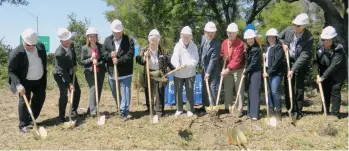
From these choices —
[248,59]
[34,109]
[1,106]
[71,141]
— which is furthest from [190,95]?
[1,106]

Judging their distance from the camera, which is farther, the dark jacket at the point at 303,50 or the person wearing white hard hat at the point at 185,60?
the person wearing white hard hat at the point at 185,60

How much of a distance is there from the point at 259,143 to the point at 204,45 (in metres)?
2.22

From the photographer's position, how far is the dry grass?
5160 millimetres

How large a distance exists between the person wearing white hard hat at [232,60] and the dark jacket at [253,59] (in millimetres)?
158

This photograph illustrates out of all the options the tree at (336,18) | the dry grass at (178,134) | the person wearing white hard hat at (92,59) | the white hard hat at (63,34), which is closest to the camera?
the dry grass at (178,134)

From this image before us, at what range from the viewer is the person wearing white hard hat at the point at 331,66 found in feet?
20.4

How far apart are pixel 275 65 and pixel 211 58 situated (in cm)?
110

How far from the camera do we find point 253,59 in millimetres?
6246

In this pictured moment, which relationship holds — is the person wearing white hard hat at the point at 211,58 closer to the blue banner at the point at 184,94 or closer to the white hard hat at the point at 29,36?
the blue banner at the point at 184,94

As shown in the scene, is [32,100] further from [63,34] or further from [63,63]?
[63,34]

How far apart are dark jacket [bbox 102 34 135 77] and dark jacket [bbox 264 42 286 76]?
2371mm

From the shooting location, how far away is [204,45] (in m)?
6.71

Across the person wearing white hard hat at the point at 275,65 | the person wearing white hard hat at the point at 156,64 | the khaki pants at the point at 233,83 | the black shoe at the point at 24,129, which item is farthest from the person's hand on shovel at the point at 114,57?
the person wearing white hard hat at the point at 275,65

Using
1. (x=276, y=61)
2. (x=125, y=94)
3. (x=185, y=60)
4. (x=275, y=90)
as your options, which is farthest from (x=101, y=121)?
(x=276, y=61)
